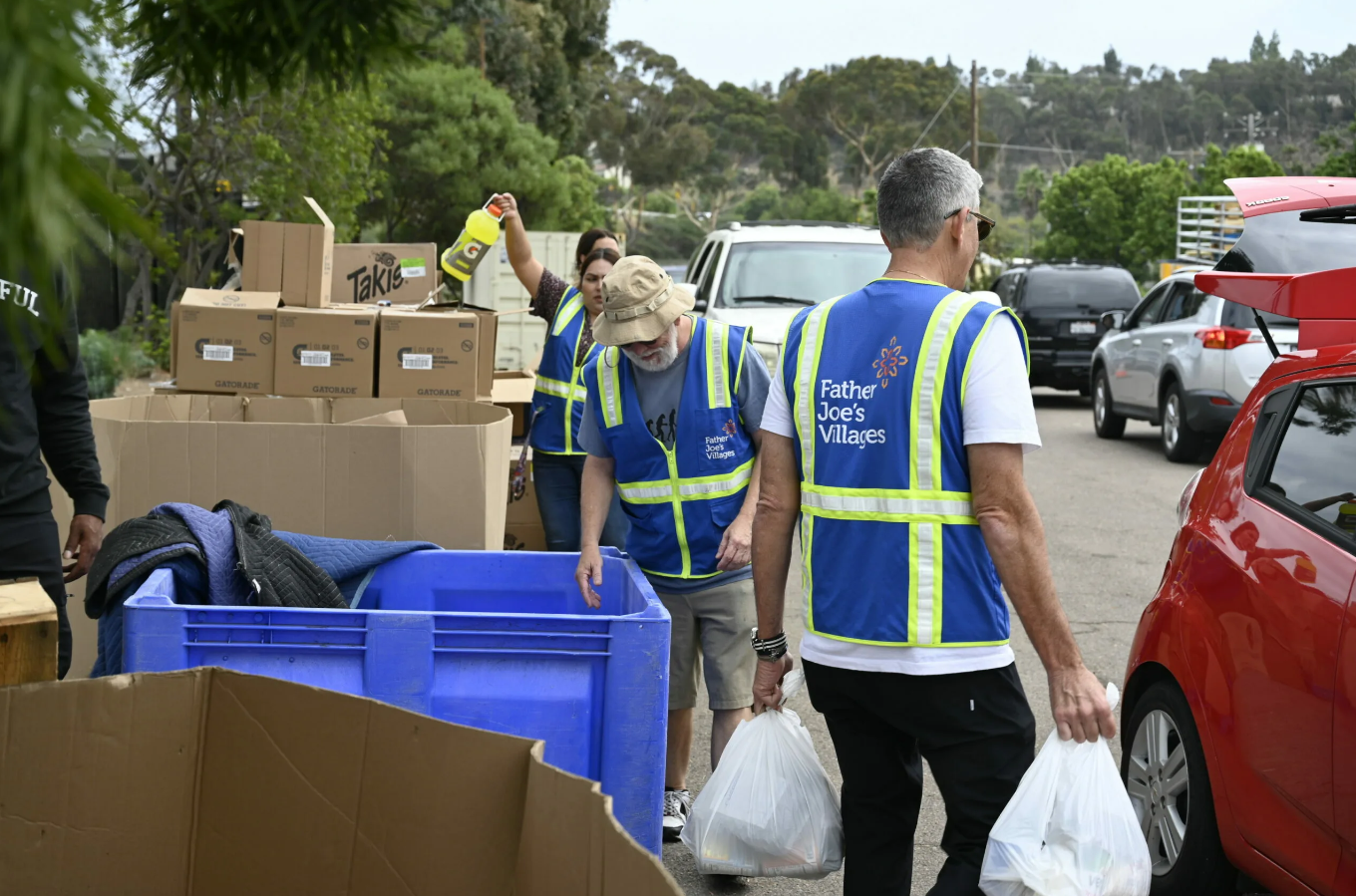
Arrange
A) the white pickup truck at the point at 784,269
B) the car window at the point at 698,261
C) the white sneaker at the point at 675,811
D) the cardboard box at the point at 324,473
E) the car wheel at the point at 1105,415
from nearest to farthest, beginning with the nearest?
1. the cardboard box at the point at 324,473
2. the white sneaker at the point at 675,811
3. the white pickup truck at the point at 784,269
4. the car window at the point at 698,261
5. the car wheel at the point at 1105,415

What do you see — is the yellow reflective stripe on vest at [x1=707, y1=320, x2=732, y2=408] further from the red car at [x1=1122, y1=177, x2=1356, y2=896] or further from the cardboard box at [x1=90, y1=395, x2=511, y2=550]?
the red car at [x1=1122, y1=177, x2=1356, y2=896]

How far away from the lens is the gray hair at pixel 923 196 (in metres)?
2.90

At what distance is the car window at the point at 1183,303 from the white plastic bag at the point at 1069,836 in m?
11.9

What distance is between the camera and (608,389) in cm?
427

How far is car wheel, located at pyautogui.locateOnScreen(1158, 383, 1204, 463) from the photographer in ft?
44.9

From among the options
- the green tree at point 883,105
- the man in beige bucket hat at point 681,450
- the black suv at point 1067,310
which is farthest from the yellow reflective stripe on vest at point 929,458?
the green tree at point 883,105

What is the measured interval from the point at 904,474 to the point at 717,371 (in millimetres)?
1440

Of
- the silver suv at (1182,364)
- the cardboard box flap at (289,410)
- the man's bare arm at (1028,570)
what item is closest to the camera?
the man's bare arm at (1028,570)

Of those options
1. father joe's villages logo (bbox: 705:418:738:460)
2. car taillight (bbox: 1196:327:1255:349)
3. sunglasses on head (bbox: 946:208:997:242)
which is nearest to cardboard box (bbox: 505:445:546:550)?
father joe's villages logo (bbox: 705:418:738:460)

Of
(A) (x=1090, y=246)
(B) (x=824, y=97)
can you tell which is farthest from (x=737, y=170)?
(A) (x=1090, y=246)

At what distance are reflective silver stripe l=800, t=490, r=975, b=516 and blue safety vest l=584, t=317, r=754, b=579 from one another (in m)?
1.26

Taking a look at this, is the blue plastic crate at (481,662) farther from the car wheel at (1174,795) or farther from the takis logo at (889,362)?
the car wheel at (1174,795)

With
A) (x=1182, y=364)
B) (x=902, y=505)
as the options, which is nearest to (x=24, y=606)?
(x=902, y=505)

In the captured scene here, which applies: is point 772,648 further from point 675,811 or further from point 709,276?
point 709,276
